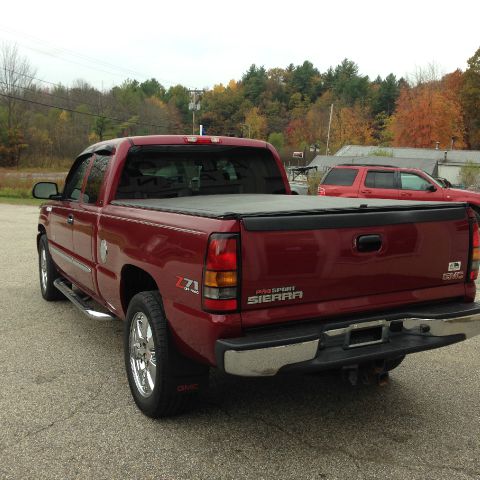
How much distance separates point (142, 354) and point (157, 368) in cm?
36

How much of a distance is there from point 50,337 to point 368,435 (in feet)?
10.6

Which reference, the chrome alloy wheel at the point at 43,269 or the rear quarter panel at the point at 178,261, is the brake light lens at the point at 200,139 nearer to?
the rear quarter panel at the point at 178,261

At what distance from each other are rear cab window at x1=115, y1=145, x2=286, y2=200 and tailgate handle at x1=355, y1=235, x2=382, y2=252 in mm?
2237

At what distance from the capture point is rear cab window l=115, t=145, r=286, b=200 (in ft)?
14.8

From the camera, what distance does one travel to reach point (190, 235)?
9.35ft

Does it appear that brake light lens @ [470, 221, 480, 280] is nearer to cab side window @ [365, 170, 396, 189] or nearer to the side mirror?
the side mirror

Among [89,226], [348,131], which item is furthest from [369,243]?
[348,131]

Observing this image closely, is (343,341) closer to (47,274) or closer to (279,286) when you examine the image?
(279,286)

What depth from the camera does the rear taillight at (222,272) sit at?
264 centimetres

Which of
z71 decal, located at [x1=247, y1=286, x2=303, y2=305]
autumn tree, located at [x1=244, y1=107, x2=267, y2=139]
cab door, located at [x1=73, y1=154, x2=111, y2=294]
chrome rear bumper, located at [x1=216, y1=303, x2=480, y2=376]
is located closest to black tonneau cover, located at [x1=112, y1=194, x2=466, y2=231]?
z71 decal, located at [x1=247, y1=286, x2=303, y2=305]

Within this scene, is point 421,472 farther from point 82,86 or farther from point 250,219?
point 82,86

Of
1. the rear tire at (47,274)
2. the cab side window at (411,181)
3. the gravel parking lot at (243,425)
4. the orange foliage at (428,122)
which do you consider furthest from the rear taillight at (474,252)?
the orange foliage at (428,122)

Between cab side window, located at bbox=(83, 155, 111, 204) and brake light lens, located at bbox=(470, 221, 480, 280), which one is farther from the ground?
cab side window, located at bbox=(83, 155, 111, 204)

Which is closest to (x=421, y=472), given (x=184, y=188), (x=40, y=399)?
(x=40, y=399)
